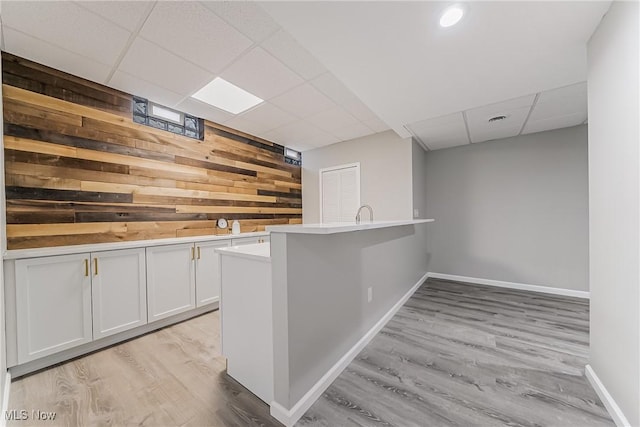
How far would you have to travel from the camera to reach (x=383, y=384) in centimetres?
171

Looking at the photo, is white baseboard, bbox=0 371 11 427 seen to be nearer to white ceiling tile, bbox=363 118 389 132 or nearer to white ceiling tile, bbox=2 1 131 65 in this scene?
white ceiling tile, bbox=2 1 131 65

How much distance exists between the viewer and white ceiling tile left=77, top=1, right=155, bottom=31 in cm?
160

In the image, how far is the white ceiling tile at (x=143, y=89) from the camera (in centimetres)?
243

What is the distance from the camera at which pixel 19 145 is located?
2061mm

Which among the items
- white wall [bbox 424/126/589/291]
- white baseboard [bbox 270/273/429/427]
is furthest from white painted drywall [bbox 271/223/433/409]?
white wall [bbox 424/126/589/291]

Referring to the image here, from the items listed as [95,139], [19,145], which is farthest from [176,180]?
[19,145]

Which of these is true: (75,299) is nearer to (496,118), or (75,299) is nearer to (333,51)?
(333,51)

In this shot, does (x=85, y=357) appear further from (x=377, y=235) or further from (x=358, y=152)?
(x=358, y=152)

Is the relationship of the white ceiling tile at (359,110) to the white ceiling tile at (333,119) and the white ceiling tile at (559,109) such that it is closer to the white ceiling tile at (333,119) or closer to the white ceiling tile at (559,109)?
the white ceiling tile at (333,119)

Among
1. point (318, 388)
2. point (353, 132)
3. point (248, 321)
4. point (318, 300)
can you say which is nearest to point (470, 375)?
point (318, 388)

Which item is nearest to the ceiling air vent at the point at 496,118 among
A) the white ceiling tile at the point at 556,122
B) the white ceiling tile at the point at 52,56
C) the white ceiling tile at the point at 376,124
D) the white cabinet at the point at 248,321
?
the white ceiling tile at the point at 556,122

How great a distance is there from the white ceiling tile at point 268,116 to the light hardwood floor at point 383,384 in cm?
276

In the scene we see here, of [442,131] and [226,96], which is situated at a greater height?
[226,96]

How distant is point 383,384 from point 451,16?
2518 millimetres
